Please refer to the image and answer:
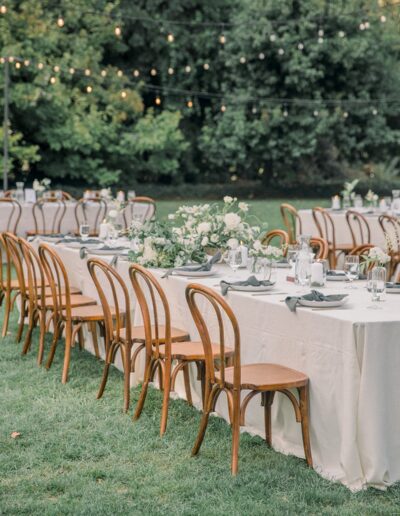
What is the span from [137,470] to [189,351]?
36.0 inches

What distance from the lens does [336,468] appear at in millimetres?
4355

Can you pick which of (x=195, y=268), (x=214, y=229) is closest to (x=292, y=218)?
(x=214, y=229)

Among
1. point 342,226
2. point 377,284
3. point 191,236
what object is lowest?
point 342,226

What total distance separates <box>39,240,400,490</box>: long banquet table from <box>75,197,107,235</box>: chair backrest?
26.5ft

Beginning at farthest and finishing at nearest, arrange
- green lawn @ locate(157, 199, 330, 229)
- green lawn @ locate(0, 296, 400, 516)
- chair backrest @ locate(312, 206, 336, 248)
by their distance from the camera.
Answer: green lawn @ locate(157, 199, 330, 229) → chair backrest @ locate(312, 206, 336, 248) → green lawn @ locate(0, 296, 400, 516)

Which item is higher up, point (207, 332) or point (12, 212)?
point (12, 212)

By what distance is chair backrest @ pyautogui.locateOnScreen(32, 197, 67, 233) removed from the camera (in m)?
12.6

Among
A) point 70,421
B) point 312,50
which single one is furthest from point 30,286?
point 312,50

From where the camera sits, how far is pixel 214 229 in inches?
255

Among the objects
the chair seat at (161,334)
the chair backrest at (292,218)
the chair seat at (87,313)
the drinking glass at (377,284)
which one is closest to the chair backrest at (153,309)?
the chair seat at (161,334)

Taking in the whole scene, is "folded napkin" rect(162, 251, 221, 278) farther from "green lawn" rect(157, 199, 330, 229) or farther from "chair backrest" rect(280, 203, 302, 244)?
"green lawn" rect(157, 199, 330, 229)

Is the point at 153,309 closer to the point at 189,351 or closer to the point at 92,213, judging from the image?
the point at 189,351

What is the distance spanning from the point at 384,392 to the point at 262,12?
23.1 metres

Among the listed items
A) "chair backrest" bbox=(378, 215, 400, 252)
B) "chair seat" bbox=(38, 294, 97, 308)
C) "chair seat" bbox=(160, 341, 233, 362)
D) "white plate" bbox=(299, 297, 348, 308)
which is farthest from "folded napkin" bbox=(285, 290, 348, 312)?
"chair backrest" bbox=(378, 215, 400, 252)
